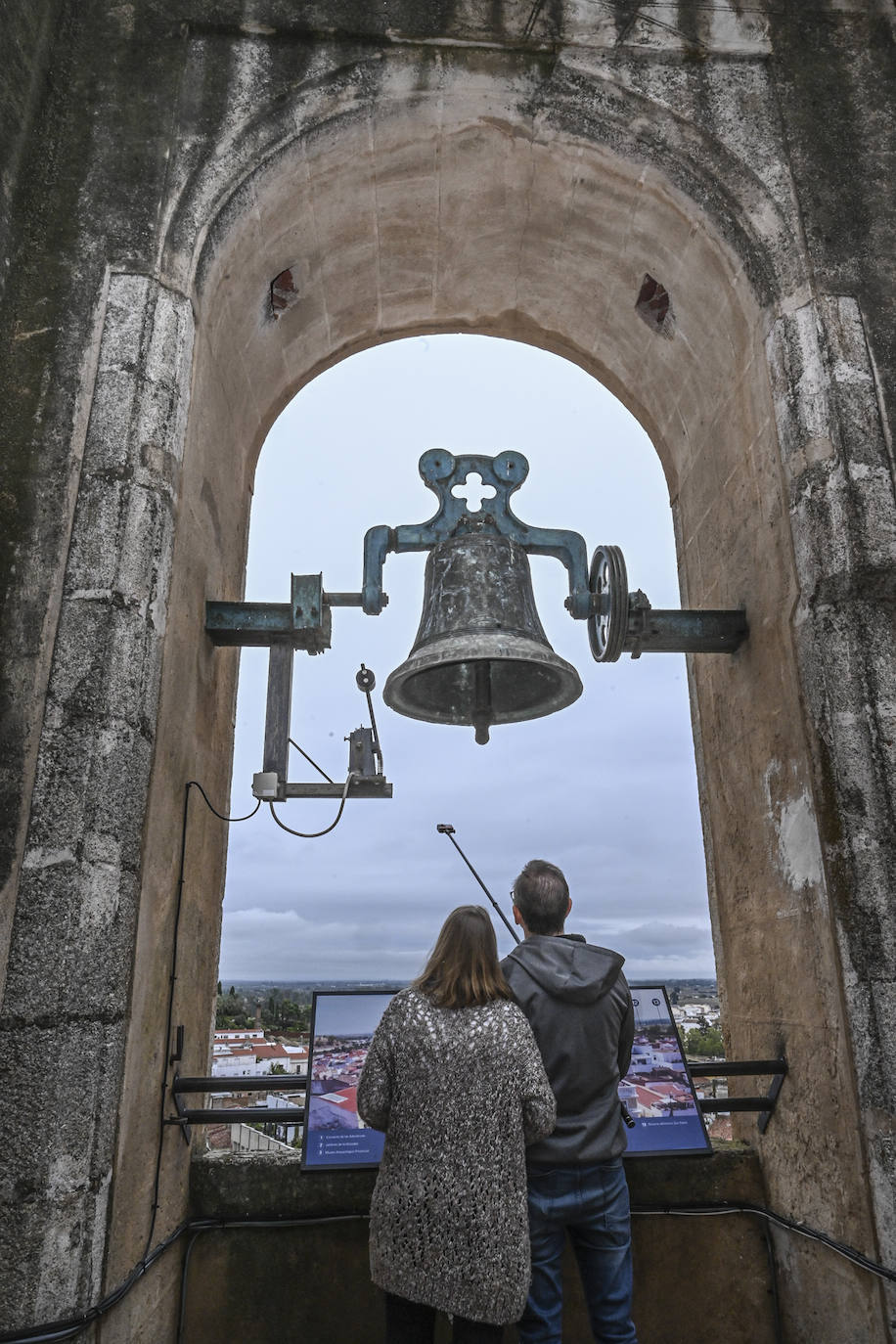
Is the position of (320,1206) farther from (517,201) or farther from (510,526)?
(517,201)

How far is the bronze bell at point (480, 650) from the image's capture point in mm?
3105

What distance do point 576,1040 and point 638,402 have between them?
313cm

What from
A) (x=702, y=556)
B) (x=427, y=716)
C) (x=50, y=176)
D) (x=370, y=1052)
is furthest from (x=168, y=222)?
(x=370, y=1052)

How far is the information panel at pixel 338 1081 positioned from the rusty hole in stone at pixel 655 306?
2.84m

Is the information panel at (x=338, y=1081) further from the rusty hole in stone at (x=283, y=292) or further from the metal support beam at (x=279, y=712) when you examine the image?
the rusty hole in stone at (x=283, y=292)

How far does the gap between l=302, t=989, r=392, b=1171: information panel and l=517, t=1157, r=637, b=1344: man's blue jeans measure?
0.65m

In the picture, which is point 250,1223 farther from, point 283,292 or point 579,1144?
point 283,292

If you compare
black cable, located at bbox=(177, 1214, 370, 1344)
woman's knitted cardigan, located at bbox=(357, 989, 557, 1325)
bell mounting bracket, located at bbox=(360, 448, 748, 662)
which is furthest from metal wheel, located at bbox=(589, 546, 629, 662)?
black cable, located at bbox=(177, 1214, 370, 1344)

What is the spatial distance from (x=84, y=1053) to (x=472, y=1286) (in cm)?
100

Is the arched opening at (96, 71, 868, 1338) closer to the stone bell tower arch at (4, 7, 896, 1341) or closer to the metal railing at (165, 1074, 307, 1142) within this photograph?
the stone bell tower arch at (4, 7, 896, 1341)

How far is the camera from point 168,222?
10.1ft

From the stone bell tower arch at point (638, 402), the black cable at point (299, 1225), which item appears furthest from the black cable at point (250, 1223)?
the stone bell tower arch at point (638, 402)

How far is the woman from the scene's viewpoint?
1.89 meters

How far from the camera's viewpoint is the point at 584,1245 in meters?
2.23
